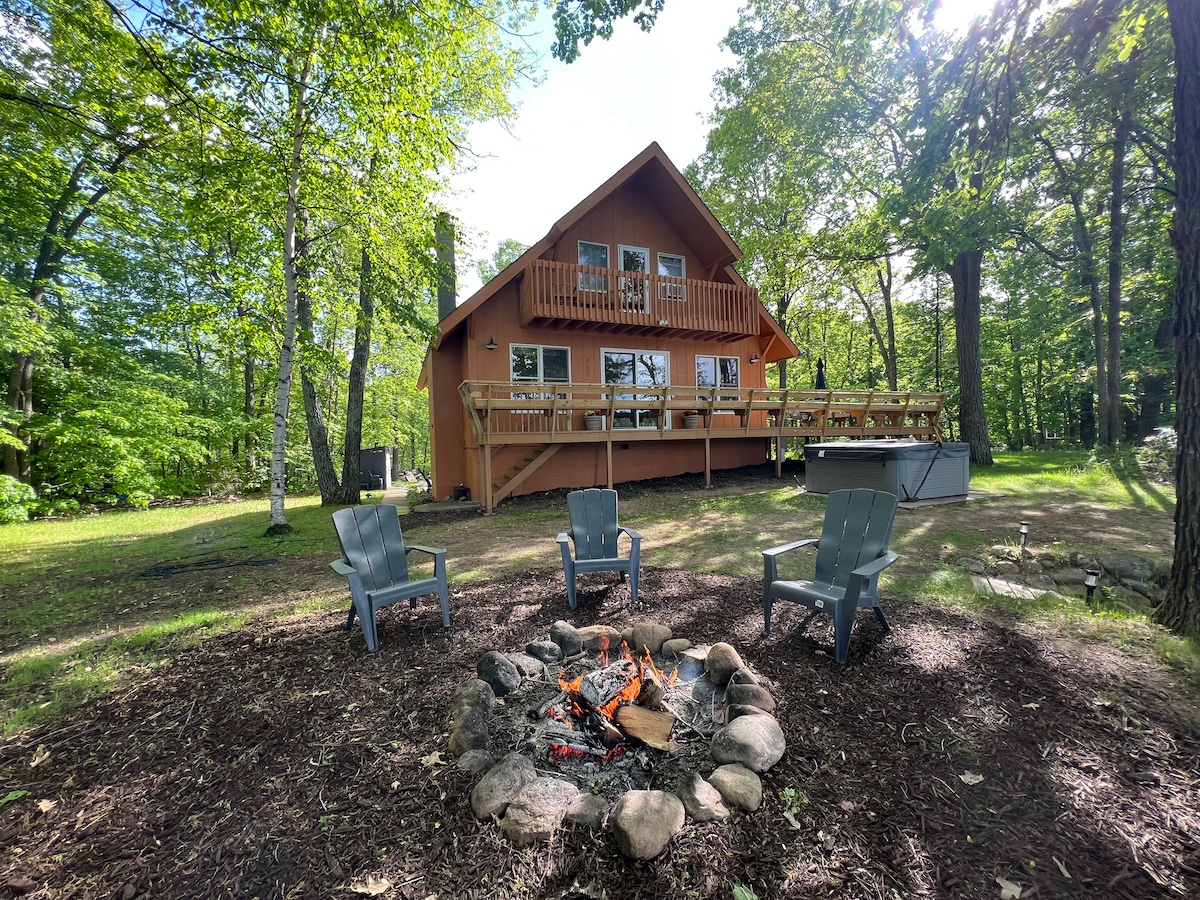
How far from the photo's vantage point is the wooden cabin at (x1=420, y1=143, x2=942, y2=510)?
1008 cm

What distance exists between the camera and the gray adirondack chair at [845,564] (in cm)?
287

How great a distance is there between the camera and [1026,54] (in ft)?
16.0

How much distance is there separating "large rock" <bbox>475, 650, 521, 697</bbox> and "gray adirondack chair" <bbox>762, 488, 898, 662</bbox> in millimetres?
1811

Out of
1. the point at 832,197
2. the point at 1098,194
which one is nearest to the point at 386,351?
the point at 832,197

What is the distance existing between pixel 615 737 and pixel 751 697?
751 millimetres

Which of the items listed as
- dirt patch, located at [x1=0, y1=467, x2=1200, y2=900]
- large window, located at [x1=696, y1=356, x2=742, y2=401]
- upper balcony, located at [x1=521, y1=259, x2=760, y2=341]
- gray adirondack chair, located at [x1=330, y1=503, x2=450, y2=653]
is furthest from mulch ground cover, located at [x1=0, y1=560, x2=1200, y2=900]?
large window, located at [x1=696, y1=356, x2=742, y2=401]

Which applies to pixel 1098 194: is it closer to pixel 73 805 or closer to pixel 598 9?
pixel 598 9

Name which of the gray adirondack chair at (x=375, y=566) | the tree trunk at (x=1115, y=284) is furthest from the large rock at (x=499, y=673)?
the tree trunk at (x=1115, y=284)

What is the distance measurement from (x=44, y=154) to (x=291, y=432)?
10632mm

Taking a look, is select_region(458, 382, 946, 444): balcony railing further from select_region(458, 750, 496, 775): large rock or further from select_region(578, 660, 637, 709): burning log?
select_region(458, 750, 496, 775): large rock

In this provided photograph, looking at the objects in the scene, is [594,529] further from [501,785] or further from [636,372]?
[636,372]

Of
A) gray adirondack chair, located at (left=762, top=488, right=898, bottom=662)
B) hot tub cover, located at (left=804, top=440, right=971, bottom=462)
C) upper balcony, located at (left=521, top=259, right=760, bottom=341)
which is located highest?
upper balcony, located at (left=521, top=259, right=760, bottom=341)

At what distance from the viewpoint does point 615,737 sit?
2.16 meters

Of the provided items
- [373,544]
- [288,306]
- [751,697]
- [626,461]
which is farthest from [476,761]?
[626,461]
